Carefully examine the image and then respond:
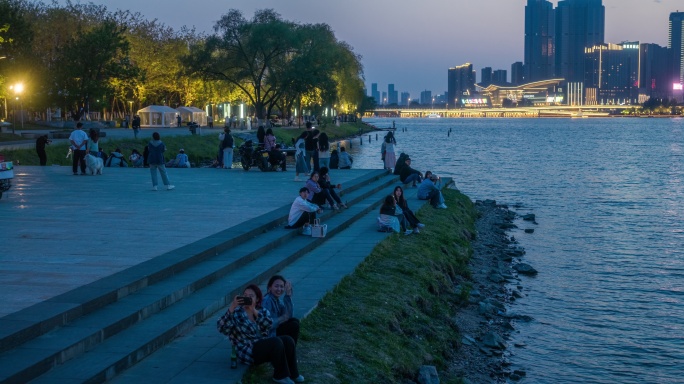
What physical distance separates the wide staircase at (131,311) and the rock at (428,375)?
2786 mm

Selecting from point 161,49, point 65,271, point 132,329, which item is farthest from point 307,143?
point 161,49

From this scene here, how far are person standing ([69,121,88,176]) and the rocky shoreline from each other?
13.7 m

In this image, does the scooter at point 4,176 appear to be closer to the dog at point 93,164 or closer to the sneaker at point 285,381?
the dog at point 93,164

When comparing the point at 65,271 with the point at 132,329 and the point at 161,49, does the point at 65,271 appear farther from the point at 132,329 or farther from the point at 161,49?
the point at 161,49

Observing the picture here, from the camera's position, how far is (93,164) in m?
27.8

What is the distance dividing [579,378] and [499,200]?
27983mm

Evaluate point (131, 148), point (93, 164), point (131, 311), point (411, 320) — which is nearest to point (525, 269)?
point (411, 320)

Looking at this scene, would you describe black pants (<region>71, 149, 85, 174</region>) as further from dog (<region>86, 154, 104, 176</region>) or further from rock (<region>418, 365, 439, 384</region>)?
rock (<region>418, 365, 439, 384</region>)

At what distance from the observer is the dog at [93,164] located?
90.7ft

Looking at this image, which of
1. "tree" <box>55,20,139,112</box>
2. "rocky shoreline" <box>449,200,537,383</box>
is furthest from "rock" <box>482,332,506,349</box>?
"tree" <box>55,20,139,112</box>

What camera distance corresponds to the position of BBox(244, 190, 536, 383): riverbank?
9.79m

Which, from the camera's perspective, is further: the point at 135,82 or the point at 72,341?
the point at 135,82

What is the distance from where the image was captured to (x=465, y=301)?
16.1 meters

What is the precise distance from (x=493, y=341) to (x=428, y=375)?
3.41 meters
